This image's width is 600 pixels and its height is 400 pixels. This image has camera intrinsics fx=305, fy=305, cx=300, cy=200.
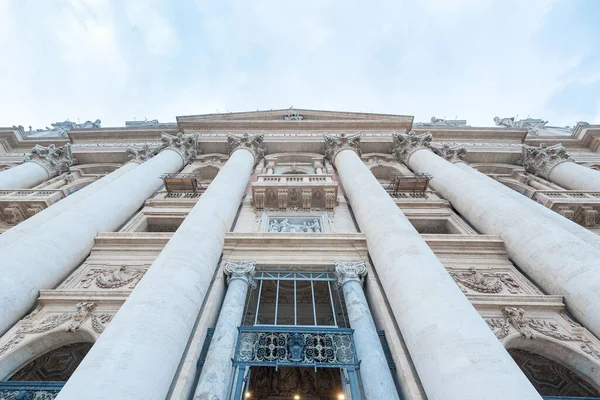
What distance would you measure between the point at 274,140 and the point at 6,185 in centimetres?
1309

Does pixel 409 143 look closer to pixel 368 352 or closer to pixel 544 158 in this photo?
pixel 544 158

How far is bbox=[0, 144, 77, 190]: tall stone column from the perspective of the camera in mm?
14414

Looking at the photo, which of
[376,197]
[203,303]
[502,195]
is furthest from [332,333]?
[502,195]

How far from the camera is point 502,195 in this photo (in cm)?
1065

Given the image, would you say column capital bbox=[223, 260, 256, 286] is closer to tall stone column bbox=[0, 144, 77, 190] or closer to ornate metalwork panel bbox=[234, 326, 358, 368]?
ornate metalwork panel bbox=[234, 326, 358, 368]

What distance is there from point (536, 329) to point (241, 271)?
7062mm

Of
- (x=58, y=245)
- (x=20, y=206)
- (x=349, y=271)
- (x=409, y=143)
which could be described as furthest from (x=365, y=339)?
(x=20, y=206)

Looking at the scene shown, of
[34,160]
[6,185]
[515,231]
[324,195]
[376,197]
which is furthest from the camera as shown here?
[34,160]

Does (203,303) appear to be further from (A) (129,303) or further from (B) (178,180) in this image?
(B) (178,180)

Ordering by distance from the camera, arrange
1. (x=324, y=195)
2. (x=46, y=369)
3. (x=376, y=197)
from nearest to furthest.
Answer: (x=46, y=369), (x=376, y=197), (x=324, y=195)

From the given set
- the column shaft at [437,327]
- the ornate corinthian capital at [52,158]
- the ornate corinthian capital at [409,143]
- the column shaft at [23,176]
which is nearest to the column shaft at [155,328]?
the column shaft at [437,327]

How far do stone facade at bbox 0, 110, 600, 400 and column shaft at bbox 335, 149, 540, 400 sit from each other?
0.10ft

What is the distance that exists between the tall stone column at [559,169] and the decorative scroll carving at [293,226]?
487 inches

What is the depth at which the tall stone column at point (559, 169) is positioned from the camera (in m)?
14.0
